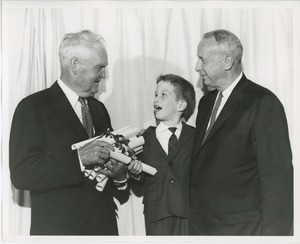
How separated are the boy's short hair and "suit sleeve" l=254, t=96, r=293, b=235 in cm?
27

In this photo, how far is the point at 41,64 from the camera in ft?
6.07

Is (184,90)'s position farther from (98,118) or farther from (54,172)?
(54,172)

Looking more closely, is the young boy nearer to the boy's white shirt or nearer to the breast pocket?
the boy's white shirt

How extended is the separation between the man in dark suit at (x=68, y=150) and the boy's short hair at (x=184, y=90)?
0.90 ft

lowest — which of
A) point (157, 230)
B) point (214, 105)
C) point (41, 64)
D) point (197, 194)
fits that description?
point (157, 230)

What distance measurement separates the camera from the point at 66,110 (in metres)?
1.80

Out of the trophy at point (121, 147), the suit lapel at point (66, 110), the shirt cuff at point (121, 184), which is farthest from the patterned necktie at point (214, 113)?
the suit lapel at point (66, 110)

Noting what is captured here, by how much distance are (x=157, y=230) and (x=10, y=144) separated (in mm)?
694

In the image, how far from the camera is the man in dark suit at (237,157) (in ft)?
5.81

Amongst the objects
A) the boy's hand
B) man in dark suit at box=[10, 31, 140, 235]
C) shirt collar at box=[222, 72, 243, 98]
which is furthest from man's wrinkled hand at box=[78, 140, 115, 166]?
shirt collar at box=[222, 72, 243, 98]

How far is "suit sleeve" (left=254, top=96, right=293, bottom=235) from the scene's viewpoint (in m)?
1.77

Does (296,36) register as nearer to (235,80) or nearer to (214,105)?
(235,80)

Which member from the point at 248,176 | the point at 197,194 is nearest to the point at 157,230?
the point at 197,194

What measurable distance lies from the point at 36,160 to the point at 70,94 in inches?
11.7
